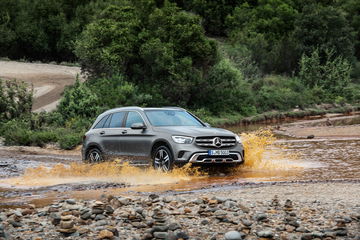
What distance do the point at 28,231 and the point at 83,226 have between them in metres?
0.71

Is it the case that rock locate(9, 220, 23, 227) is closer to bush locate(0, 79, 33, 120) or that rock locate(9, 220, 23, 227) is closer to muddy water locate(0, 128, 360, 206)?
muddy water locate(0, 128, 360, 206)

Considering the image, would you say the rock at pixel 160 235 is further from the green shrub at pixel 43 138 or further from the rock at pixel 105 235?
the green shrub at pixel 43 138

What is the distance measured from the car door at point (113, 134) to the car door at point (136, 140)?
162 millimetres

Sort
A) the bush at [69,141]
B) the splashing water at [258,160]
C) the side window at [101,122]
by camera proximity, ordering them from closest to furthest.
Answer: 1. the side window at [101,122]
2. the splashing water at [258,160]
3. the bush at [69,141]

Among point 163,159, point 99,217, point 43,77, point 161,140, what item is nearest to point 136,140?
point 161,140

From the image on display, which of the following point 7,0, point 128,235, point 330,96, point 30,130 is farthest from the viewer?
point 7,0

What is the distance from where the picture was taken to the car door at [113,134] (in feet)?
52.8

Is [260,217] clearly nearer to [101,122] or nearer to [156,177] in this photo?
[156,177]

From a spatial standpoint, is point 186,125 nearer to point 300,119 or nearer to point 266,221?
point 266,221

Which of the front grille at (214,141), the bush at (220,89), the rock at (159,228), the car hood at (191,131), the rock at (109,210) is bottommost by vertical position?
the rock at (159,228)

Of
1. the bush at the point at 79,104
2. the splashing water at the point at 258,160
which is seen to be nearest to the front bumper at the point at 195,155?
the splashing water at the point at 258,160

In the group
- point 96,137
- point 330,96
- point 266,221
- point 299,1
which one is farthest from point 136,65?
point 299,1

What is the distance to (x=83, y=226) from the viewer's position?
8.85 meters

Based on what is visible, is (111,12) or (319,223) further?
(111,12)
